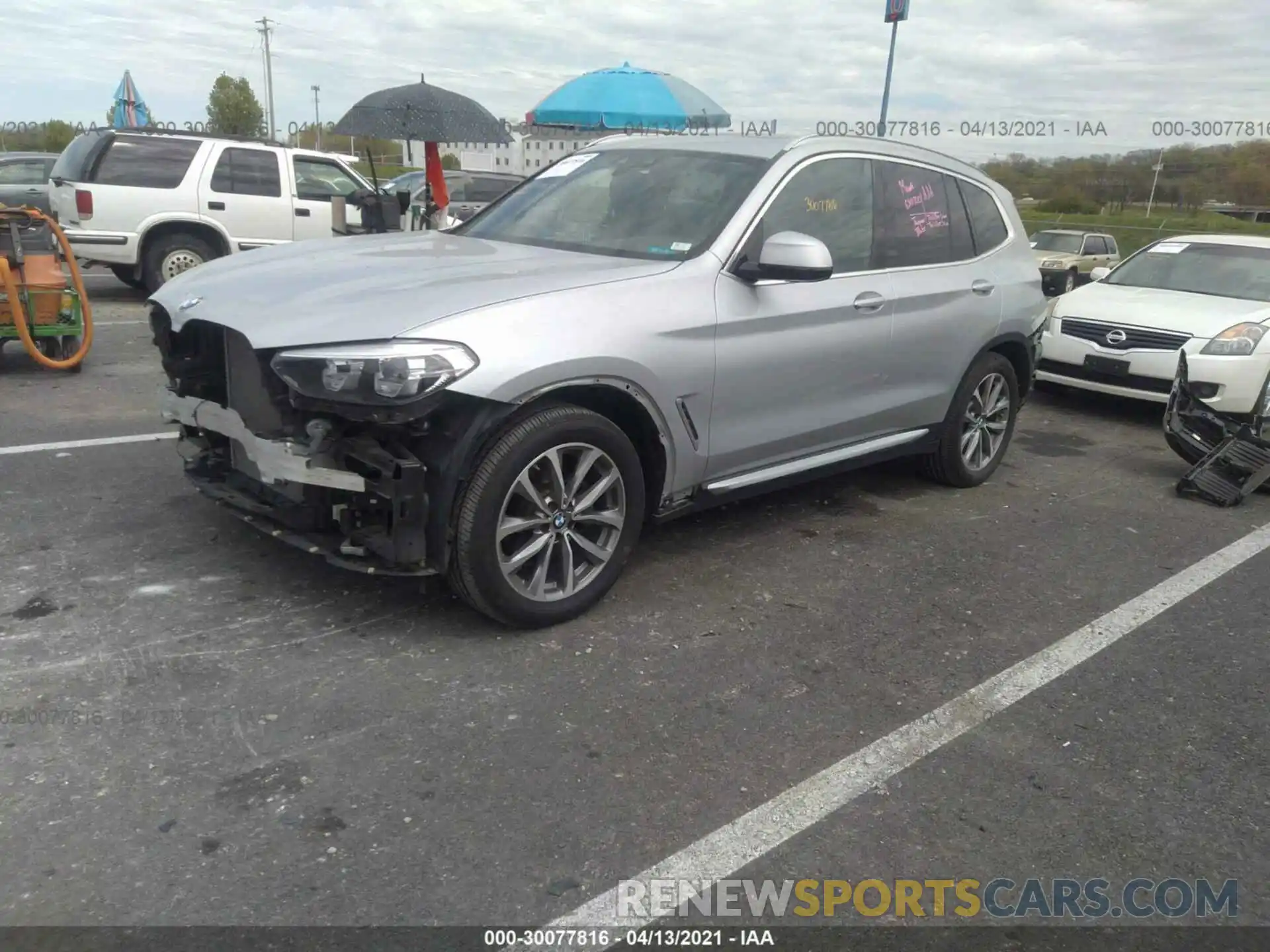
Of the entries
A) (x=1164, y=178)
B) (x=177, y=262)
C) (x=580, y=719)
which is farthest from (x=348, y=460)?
(x=1164, y=178)

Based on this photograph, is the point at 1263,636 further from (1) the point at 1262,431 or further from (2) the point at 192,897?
(2) the point at 192,897

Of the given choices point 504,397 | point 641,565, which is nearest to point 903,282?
point 641,565

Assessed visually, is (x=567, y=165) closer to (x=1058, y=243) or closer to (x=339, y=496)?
(x=339, y=496)

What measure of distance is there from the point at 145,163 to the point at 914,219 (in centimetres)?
872

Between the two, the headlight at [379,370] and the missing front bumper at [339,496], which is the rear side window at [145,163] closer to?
the missing front bumper at [339,496]

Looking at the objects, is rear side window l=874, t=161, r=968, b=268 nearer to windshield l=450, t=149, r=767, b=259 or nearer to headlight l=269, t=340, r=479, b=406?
windshield l=450, t=149, r=767, b=259

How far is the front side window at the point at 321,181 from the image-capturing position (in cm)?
1167

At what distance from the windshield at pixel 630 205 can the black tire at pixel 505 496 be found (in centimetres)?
88

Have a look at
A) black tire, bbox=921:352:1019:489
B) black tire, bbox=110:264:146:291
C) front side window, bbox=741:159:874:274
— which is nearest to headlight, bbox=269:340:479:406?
front side window, bbox=741:159:874:274

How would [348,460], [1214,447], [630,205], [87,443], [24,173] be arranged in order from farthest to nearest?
[24,173] → [1214,447] → [87,443] → [630,205] → [348,460]

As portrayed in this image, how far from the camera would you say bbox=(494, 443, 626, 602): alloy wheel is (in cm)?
358

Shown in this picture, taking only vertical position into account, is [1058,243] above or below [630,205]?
below

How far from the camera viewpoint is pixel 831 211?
4.63 m

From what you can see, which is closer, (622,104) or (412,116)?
(412,116)
